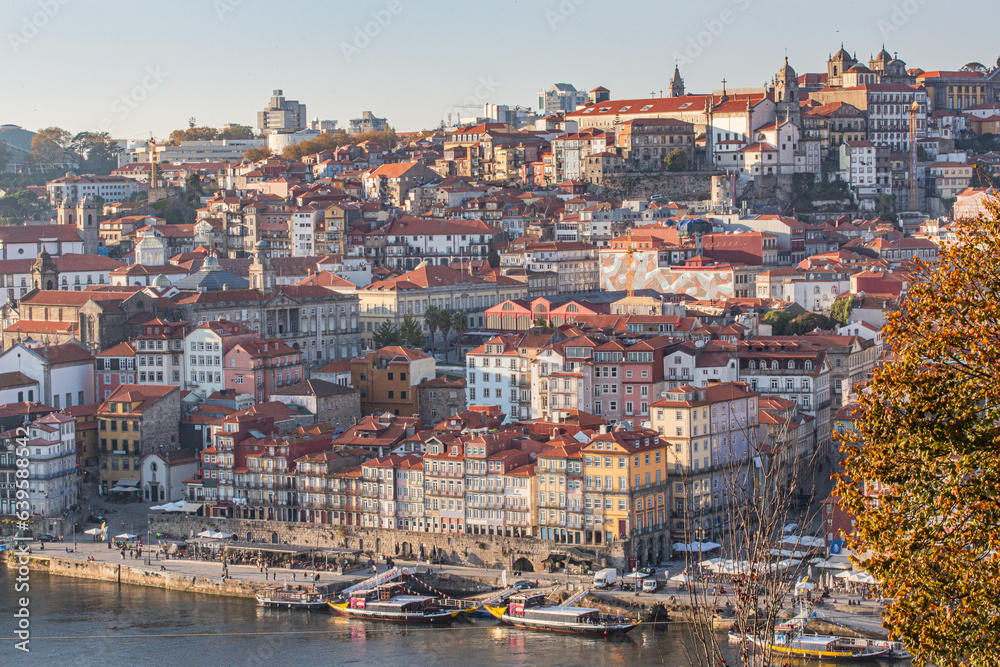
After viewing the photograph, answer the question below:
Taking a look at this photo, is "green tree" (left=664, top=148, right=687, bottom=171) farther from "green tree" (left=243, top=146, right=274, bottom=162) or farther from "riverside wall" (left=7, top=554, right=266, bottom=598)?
"riverside wall" (left=7, top=554, right=266, bottom=598)

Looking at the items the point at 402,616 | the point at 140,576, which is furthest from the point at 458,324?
the point at 402,616

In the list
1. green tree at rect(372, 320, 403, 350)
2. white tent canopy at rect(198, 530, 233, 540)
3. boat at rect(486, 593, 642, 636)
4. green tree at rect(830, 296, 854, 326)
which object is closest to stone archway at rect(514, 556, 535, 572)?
boat at rect(486, 593, 642, 636)

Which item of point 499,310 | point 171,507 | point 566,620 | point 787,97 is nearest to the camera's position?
point 566,620

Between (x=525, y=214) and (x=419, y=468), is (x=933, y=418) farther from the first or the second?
(x=525, y=214)

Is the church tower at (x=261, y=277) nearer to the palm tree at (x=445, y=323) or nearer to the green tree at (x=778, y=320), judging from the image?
the palm tree at (x=445, y=323)

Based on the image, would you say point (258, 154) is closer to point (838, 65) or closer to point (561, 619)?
point (838, 65)

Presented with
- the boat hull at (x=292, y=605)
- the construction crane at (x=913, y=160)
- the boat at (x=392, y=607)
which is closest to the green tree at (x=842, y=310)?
the boat at (x=392, y=607)
